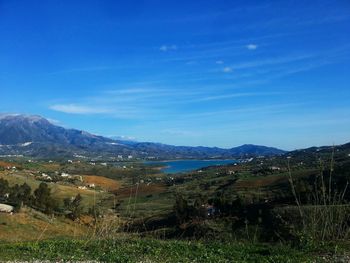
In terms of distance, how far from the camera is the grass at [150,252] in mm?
11016

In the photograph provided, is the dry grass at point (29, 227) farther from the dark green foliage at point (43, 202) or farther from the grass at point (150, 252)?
the grass at point (150, 252)

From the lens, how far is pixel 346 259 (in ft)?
33.2

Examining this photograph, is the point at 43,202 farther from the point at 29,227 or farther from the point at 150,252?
the point at 150,252

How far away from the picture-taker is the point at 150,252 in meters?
12.3

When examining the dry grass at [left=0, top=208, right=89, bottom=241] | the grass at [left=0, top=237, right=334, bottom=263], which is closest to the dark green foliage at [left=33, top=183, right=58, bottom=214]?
the dry grass at [left=0, top=208, right=89, bottom=241]

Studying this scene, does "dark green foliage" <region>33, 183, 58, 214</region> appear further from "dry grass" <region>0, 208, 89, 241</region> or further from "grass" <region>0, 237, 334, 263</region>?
"grass" <region>0, 237, 334, 263</region>

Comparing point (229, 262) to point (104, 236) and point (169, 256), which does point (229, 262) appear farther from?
point (104, 236)

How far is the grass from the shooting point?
11.0 m

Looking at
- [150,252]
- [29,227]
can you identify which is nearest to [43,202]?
[29,227]

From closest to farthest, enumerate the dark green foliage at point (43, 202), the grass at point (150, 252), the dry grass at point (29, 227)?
the grass at point (150, 252) → the dry grass at point (29, 227) → the dark green foliage at point (43, 202)

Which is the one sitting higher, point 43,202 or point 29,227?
point 43,202

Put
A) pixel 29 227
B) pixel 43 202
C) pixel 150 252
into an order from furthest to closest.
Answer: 1. pixel 43 202
2. pixel 29 227
3. pixel 150 252

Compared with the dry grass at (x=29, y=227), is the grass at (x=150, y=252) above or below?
above

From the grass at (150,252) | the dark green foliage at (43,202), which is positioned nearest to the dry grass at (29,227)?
the dark green foliage at (43,202)
